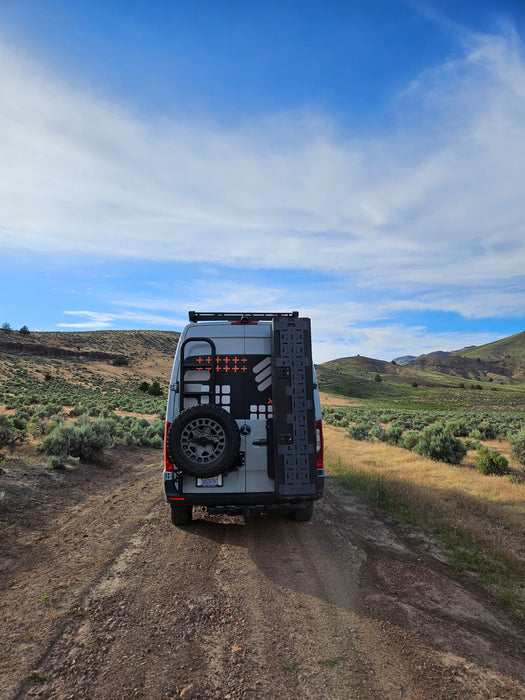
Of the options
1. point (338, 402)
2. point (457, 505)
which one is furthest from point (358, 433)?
point (338, 402)

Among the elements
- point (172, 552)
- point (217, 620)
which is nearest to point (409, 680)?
point (217, 620)

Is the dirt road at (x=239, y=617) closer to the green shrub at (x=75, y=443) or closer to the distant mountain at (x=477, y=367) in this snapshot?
the green shrub at (x=75, y=443)

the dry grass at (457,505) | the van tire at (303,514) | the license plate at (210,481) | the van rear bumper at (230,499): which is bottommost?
the dry grass at (457,505)

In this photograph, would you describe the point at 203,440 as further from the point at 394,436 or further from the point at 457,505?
the point at 394,436

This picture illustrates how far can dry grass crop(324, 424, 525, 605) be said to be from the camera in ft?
17.6

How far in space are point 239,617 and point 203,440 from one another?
2.10 meters

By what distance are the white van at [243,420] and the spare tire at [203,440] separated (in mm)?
13

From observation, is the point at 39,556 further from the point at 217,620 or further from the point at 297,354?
the point at 297,354

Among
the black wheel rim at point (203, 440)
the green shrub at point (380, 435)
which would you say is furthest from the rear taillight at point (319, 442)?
the green shrub at point (380, 435)

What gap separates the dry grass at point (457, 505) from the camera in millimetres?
5359

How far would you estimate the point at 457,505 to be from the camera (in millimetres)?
7918

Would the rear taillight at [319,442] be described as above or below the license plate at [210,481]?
above

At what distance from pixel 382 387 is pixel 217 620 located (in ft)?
298

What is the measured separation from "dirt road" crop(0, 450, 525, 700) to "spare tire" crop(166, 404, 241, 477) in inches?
46.8
